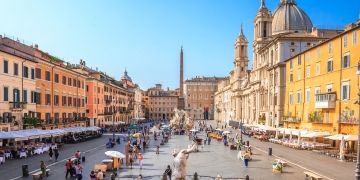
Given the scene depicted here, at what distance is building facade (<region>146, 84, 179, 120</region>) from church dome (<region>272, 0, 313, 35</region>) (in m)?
98.8

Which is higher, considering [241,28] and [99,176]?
[241,28]

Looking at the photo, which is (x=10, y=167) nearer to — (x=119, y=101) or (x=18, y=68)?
(x=18, y=68)

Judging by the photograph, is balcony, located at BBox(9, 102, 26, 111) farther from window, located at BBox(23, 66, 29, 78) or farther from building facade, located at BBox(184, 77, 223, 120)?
building facade, located at BBox(184, 77, 223, 120)

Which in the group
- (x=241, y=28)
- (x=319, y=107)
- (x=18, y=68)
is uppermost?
(x=241, y=28)

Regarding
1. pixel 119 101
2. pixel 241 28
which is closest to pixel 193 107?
pixel 241 28

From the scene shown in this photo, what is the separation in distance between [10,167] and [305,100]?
36.5 m

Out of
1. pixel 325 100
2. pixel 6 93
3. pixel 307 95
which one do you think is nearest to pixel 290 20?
pixel 307 95

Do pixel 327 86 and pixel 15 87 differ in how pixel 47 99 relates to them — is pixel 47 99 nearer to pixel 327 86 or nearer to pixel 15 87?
pixel 15 87

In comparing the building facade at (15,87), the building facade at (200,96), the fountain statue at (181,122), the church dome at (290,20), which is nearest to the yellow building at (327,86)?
the fountain statue at (181,122)

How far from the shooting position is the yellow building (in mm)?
39000

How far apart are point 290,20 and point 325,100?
42.1 m

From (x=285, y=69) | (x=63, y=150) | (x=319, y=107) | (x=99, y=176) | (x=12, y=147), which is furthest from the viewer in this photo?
(x=285, y=69)

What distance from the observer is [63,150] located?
42.0 meters

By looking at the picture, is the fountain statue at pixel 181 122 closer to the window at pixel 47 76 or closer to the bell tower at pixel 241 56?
the window at pixel 47 76
